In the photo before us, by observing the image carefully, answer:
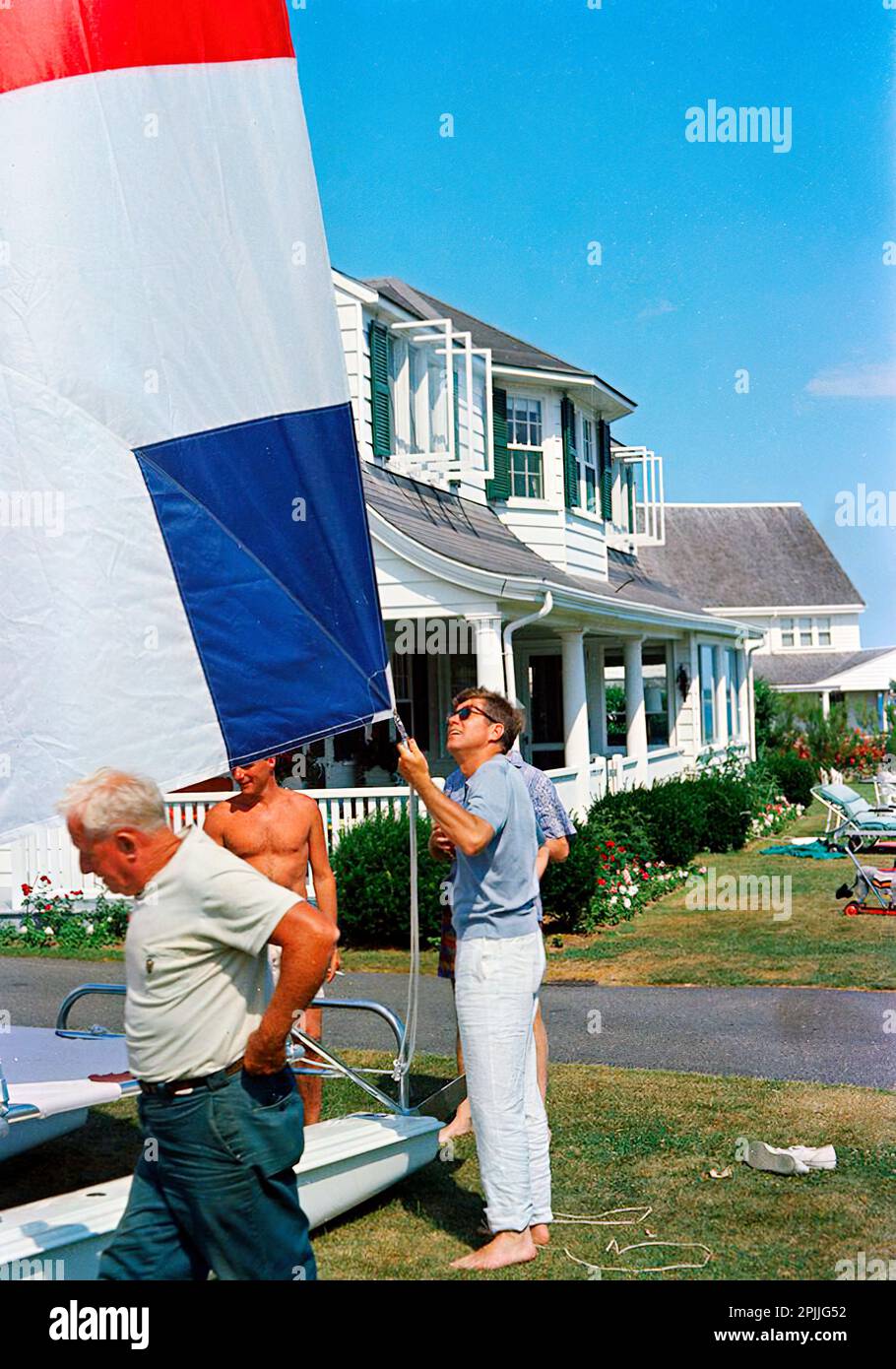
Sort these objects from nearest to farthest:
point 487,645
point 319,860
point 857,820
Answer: point 319,860
point 487,645
point 857,820

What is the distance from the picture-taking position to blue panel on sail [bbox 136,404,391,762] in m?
4.71

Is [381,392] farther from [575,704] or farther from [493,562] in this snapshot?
[575,704]

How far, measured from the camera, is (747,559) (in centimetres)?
5194

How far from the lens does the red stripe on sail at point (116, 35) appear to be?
177 inches

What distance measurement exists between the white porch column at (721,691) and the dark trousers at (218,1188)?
23.8 metres

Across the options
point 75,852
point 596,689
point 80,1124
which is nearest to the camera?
point 80,1124

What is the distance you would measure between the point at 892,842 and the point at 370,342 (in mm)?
9721

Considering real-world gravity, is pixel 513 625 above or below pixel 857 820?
above

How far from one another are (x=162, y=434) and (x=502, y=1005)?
228 centimetres

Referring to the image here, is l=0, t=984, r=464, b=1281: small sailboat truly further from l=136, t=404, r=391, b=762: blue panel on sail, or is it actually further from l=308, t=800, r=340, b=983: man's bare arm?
l=136, t=404, r=391, b=762: blue panel on sail

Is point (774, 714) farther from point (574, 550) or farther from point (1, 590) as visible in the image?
point (1, 590)

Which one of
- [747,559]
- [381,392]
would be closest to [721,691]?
[381,392]

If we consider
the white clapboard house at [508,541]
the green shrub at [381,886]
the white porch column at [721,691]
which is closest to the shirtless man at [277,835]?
the green shrub at [381,886]
